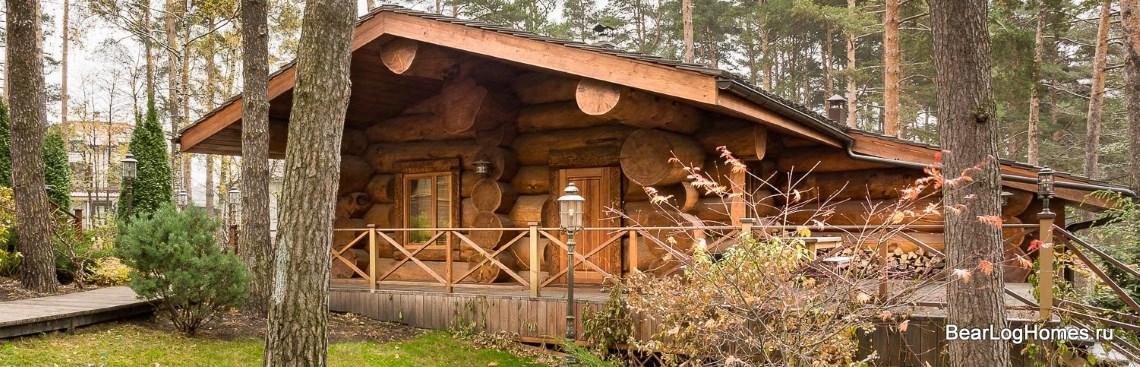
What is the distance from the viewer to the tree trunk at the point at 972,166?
15.1ft

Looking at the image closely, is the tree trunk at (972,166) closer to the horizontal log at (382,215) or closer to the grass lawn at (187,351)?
the grass lawn at (187,351)

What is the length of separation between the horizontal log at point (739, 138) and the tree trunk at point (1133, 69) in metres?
6.58

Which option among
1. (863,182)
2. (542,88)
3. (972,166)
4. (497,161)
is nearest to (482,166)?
(497,161)

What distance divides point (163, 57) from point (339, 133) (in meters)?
21.9

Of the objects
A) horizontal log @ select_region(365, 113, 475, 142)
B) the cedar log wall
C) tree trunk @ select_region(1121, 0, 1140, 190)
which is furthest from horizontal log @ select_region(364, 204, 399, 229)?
tree trunk @ select_region(1121, 0, 1140, 190)

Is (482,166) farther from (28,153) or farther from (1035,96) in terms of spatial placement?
(1035,96)

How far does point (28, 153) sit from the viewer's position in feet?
25.5

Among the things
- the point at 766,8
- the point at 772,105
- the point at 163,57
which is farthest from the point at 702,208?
the point at 163,57

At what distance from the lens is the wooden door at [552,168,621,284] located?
826 cm

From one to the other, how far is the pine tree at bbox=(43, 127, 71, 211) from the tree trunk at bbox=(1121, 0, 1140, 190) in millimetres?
18338

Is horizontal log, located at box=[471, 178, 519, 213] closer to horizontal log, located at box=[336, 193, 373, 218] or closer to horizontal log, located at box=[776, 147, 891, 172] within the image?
horizontal log, located at box=[336, 193, 373, 218]

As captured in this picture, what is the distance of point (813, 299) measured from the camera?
4086 mm

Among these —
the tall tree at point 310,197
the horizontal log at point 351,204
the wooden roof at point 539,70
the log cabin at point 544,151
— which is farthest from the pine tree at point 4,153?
the tall tree at point 310,197

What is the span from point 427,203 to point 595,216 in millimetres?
2743
